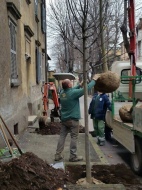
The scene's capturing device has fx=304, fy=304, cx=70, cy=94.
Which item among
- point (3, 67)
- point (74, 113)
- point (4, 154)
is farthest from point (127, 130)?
point (3, 67)

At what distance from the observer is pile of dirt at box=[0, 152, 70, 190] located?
3.90 metres

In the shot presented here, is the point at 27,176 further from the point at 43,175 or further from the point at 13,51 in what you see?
the point at 13,51

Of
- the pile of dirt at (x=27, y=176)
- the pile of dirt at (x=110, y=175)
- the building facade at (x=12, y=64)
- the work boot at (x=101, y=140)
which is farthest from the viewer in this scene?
the work boot at (x=101, y=140)

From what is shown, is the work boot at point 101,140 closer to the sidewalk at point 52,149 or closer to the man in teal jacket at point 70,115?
the sidewalk at point 52,149

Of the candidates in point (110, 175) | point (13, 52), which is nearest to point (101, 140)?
point (13, 52)

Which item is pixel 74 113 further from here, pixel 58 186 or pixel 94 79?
pixel 58 186

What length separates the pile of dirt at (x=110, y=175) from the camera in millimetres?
4934

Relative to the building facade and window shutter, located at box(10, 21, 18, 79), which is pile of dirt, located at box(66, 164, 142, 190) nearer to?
the building facade

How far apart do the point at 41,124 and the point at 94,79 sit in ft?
18.5

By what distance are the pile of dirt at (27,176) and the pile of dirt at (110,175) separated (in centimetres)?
57

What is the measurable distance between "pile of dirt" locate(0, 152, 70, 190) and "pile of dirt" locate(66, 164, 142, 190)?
0.57 meters

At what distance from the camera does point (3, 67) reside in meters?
7.20

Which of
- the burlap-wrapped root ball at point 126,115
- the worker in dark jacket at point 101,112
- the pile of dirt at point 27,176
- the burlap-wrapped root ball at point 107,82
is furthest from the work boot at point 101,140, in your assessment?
the pile of dirt at point 27,176

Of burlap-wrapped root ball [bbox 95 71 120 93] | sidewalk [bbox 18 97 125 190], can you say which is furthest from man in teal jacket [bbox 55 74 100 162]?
burlap-wrapped root ball [bbox 95 71 120 93]
